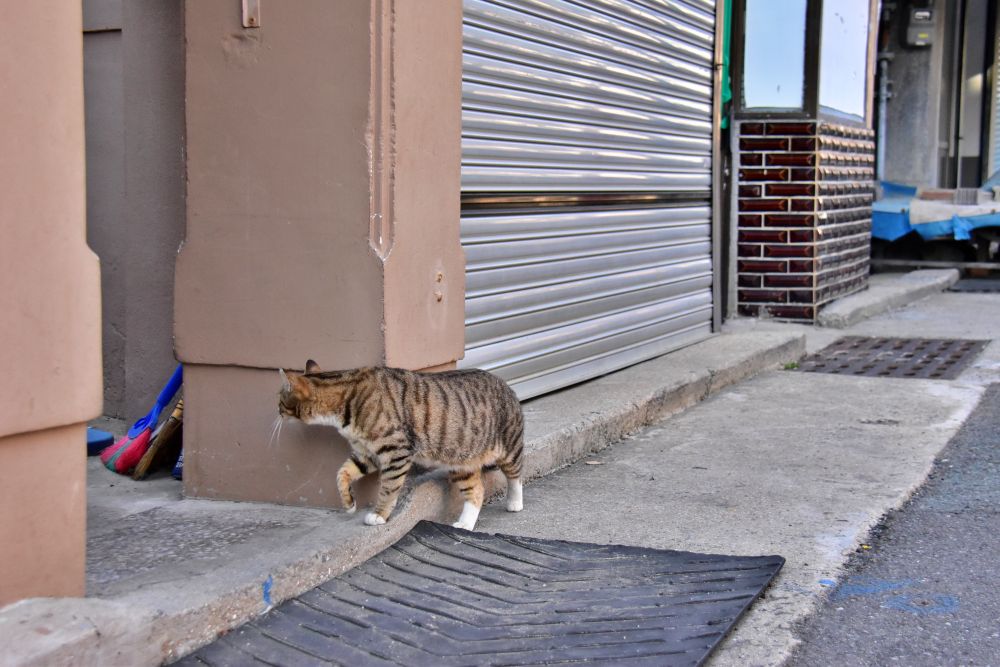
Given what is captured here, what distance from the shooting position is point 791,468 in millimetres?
5348

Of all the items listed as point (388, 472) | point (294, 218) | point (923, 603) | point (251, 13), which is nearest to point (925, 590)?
point (923, 603)

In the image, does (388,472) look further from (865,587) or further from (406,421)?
(865,587)

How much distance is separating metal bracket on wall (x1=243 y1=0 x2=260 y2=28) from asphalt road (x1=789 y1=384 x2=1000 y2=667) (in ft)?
9.20

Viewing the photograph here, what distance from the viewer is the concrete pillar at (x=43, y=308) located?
279cm

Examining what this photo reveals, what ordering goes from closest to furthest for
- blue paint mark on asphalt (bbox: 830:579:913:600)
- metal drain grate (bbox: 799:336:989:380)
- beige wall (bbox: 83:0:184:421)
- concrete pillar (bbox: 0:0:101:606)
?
concrete pillar (bbox: 0:0:101:606), blue paint mark on asphalt (bbox: 830:579:913:600), beige wall (bbox: 83:0:184:421), metal drain grate (bbox: 799:336:989:380)

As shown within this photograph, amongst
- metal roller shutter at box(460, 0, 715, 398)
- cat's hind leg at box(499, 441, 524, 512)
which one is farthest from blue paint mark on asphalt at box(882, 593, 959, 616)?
metal roller shutter at box(460, 0, 715, 398)

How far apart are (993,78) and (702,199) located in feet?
30.2

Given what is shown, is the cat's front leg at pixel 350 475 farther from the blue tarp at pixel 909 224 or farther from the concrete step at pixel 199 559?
the blue tarp at pixel 909 224

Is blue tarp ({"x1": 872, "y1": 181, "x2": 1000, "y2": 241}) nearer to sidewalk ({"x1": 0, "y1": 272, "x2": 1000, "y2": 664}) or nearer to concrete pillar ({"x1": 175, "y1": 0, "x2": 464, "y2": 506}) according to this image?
sidewalk ({"x1": 0, "y1": 272, "x2": 1000, "y2": 664})

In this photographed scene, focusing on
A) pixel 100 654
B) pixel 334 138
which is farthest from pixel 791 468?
pixel 100 654

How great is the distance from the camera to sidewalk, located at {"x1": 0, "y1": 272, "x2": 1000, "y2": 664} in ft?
10.5

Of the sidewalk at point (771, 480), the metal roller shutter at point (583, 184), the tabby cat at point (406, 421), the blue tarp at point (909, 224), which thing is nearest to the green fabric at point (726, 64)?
the metal roller shutter at point (583, 184)

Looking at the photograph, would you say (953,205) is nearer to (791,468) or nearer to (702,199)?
(702,199)

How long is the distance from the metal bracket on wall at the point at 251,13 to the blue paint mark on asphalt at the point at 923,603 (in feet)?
9.70
